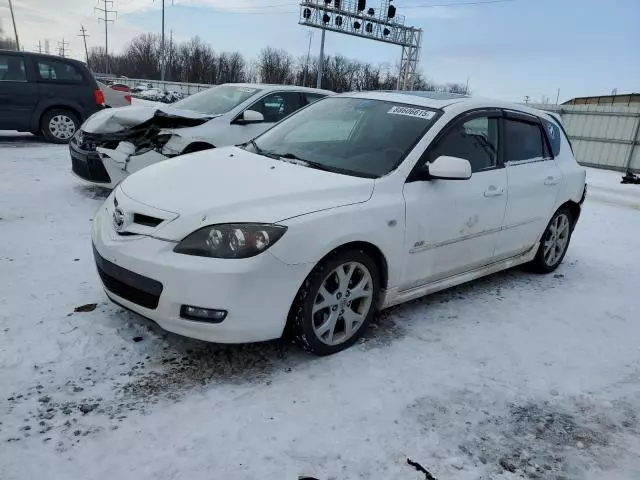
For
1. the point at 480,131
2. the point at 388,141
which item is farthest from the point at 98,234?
the point at 480,131

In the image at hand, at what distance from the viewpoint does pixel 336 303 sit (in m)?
3.15

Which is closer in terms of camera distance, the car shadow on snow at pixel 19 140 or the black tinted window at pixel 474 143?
the black tinted window at pixel 474 143

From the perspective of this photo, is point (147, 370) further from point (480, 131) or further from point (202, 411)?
point (480, 131)

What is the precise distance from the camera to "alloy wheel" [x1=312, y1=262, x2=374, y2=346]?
10.1 ft

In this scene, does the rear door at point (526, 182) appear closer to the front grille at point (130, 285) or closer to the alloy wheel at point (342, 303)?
the alloy wheel at point (342, 303)

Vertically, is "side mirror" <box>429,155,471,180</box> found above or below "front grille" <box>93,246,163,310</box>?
above

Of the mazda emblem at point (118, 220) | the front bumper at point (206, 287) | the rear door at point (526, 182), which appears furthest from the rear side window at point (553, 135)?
the mazda emblem at point (118, 220)

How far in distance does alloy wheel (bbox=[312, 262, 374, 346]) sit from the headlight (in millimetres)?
476

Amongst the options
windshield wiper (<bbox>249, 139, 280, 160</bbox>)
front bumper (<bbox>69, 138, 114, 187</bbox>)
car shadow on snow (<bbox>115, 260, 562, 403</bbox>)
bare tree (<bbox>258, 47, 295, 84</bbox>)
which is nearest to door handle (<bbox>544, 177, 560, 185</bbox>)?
car shadow on snow (<bbox>115, 260, 562, 403</bbox>)

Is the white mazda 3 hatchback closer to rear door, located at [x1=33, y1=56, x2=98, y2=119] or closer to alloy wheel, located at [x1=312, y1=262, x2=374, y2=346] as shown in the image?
alloy wheel, located at [x1=312, y1=262, x2=374, y2=346]

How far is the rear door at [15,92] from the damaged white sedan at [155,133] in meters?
4.32

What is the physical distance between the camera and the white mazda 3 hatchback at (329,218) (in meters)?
2.74

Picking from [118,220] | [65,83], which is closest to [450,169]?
[118,220]

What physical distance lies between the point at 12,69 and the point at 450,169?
9.58 metres
